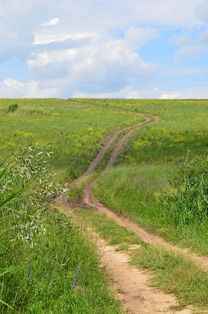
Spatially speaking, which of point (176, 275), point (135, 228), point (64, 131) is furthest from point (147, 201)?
point (64, 131)

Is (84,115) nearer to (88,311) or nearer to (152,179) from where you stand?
(152,179)

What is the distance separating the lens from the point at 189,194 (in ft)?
45.5

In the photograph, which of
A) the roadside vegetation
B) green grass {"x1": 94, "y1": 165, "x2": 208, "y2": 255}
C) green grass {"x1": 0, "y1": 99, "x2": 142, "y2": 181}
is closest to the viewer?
the roadside vegetation

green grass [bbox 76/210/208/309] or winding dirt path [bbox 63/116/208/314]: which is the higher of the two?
green grass [bbox 76/210/208/309]

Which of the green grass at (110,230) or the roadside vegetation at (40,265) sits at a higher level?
the roadside vegetation at (40,265)

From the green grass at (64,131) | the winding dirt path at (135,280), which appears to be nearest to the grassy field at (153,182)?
the winding dirt path at (135,280)

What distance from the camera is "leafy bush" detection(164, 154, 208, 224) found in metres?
13.4

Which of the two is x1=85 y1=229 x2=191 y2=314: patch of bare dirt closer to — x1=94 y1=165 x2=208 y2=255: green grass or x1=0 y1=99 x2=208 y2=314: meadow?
x1=0 y1=99 x2=208 y2=314: meadow

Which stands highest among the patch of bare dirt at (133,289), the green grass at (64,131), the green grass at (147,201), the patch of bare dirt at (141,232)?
the green grass at (64,131)

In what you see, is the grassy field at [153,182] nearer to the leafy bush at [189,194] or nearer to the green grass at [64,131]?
the leafy bush at [189,194]

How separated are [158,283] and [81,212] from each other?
7557 mm

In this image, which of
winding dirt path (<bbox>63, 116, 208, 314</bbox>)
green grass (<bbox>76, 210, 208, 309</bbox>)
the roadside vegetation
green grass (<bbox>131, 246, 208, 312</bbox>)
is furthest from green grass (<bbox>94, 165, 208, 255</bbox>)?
the roadside vegetation

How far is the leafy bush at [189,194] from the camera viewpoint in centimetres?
1338

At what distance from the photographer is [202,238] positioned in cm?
1166
